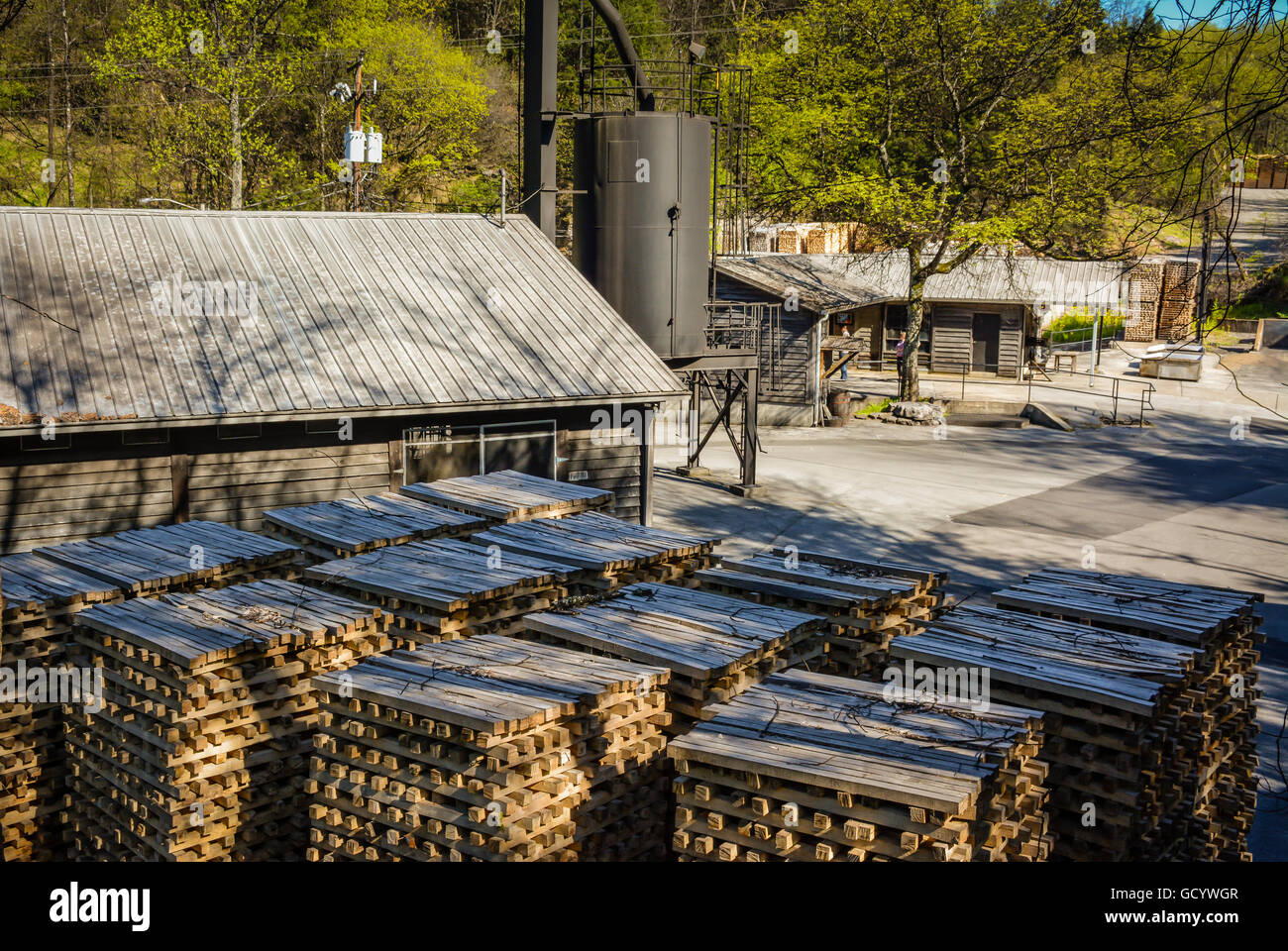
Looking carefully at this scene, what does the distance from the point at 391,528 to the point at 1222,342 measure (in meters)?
52.4

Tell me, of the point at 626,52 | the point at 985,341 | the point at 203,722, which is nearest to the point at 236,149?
the point at 626,52

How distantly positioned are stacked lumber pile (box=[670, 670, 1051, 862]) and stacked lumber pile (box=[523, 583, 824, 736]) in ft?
1.77

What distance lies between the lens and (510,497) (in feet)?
45.2

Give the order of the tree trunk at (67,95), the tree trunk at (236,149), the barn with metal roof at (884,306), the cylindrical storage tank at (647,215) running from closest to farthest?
1. the cylindrical storage tank at (647,215)
2. the barn with metal roof at (884,306)
3. the tree trunk at (236,149)
4. the tree trunk at (67,95)

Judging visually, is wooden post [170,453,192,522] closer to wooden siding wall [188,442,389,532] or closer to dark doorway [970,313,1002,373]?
wooden siding wall [188,442,389,532]

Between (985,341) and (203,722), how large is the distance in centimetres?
4329

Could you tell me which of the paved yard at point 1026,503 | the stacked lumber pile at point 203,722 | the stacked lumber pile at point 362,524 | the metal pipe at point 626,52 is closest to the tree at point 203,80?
the metal pipe at point 626,52

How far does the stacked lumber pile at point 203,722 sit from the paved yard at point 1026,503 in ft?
33.4

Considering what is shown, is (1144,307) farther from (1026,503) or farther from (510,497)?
(510,497)

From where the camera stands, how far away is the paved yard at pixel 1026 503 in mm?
21000

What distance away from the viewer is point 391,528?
12.3 metres

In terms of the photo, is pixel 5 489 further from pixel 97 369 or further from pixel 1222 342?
pixel 1222 342

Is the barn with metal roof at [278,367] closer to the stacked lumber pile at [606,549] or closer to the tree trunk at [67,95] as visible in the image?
the stacked lumber pile at [606,549]
